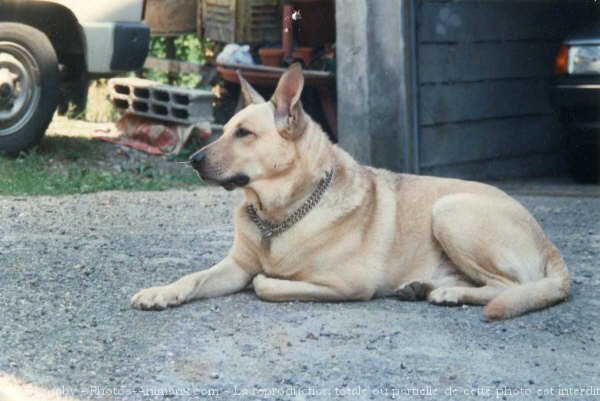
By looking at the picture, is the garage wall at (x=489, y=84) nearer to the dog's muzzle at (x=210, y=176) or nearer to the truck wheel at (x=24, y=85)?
the truck wheel at (x=24, y=85)

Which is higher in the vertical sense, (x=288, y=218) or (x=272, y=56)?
(x=272, y=56)

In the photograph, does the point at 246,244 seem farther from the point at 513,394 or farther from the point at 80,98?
the point at 80,98

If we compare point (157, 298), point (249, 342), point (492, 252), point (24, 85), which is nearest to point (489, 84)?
point (24, 85)

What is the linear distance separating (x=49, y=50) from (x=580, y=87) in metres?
4.43

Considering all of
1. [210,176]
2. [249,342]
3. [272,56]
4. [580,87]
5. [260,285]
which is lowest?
[249,342]

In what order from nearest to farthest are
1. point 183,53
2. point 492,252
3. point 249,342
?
1. point 249,342
2. point 492,252
3. point 183,53

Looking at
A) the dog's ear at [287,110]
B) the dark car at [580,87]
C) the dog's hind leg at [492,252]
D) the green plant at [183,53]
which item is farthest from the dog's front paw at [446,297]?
the green plant at [183,53]

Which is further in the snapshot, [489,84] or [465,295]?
[489,84]

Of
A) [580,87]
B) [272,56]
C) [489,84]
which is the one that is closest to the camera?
[580,87]

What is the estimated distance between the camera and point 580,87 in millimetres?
9594

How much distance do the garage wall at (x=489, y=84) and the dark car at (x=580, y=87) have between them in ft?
3.50

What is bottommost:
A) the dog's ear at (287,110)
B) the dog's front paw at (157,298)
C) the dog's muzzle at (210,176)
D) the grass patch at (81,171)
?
the dog's front paw at (157,298)

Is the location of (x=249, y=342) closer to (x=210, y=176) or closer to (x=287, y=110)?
(x=210, y=176)

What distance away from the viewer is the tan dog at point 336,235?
5609mm
